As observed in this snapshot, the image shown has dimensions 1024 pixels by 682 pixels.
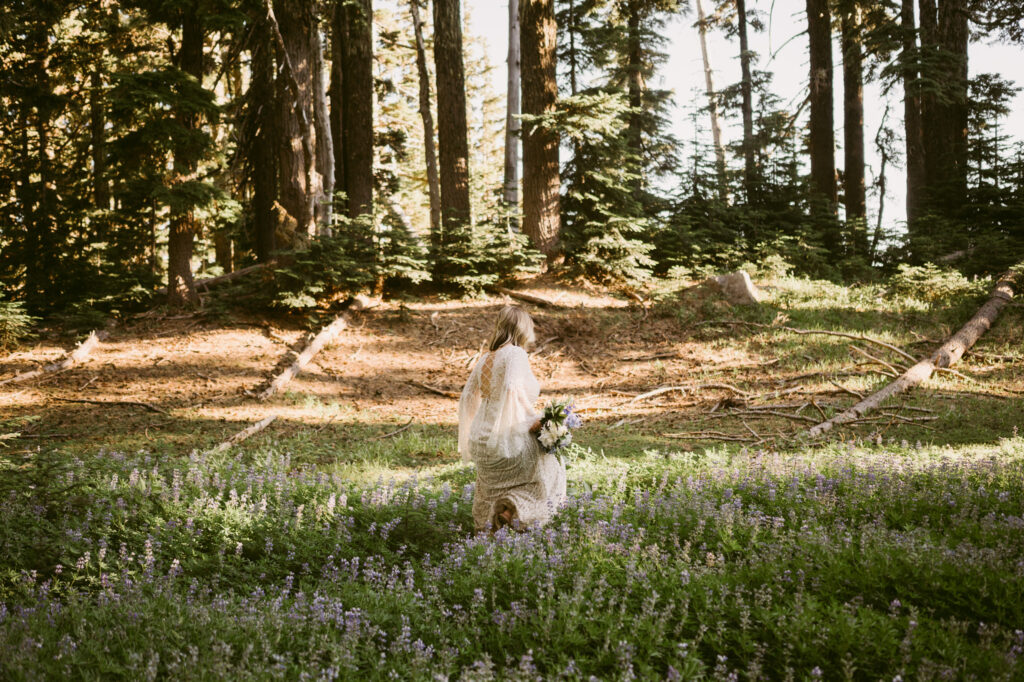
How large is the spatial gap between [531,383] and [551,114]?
39.8 ft

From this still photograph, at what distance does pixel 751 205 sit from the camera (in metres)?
20.5

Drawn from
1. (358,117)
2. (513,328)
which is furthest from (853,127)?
(513,328)

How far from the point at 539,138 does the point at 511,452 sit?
13015mm

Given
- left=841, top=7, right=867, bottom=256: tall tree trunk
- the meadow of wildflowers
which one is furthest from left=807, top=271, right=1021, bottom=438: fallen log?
left=841, top=7, right=867, bottom=256: tall tree trunk

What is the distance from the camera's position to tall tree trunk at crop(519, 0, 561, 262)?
55.5ft

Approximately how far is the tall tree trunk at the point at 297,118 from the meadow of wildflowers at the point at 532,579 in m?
9.83

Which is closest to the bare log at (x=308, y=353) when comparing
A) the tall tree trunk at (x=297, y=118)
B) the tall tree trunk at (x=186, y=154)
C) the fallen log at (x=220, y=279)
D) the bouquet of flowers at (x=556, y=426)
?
the tall tree trunk at (x=297, y=118)

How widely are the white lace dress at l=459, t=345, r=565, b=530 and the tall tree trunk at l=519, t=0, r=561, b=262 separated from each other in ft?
39.0

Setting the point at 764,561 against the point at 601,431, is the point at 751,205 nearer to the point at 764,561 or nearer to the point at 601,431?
the point at 601,431

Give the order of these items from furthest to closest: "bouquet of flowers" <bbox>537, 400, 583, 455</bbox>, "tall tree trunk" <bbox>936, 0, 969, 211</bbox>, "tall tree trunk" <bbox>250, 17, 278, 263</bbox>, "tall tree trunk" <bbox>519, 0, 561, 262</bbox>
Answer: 1. "tall tree trunk" <bbox>936, 0, 969, 211</bbox>
2. "tall tree trunk" <bbox>519, 0, 561, 262</bbox>
3. "tall tree trunk" <bbox>250, 17, 278, 263</bbox>
4. "bouquet of flowers" <bbox>537, 400, 583, 455</bbox>

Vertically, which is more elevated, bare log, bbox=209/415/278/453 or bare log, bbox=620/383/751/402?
bare log, bbox=620/383/751/402

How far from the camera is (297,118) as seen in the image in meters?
14.9

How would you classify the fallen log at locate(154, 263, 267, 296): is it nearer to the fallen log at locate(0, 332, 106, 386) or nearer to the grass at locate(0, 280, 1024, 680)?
the fallen log at locate(0, 332, 106, 386)

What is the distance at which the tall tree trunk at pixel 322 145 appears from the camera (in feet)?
50.1
